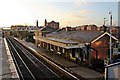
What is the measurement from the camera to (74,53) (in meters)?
30.3

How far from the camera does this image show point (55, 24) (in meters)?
89.8

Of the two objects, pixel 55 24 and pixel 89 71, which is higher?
pixel 55 24

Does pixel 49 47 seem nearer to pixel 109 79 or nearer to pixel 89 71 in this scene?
pixel 89 71

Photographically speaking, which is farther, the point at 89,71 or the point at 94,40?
the point at 94,40

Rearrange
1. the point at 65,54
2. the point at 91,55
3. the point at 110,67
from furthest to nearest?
1. the point at 65,54
2. the point at 91,55
3. the point at 110,67

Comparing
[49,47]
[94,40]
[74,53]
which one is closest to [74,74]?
[94,40]

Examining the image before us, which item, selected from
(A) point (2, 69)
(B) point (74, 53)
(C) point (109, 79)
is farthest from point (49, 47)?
(C) point (109, 79)

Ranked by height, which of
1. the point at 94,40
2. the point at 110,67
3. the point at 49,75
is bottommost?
the point at 49,75

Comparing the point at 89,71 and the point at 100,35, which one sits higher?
the point at 100,35

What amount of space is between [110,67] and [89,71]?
5.57 meters

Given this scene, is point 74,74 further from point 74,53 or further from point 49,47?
point 49,47

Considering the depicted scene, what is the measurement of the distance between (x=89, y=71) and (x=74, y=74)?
2078mm

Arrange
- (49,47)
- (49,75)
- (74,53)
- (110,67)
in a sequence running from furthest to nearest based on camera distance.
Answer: (49,47) → (74,53) → (49,75) → (110,67)

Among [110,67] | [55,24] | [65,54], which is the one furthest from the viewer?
[55,24]
